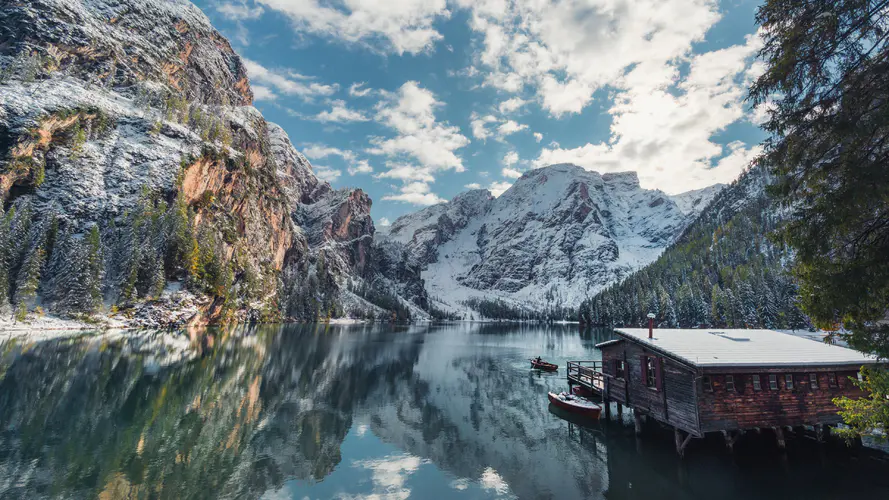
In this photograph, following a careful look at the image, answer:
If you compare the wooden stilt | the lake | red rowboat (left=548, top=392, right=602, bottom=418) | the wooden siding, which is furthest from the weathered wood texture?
red rowboat (left=548, top=392, right=602, bottom=418)

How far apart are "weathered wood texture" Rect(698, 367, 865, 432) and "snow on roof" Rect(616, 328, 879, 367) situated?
744 mm

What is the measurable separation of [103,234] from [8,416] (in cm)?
7721

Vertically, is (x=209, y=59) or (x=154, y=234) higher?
(x=209, y=59)

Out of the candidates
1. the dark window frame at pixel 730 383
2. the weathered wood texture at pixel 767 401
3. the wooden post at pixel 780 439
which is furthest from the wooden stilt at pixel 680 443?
the wooden post at pixel 780 439

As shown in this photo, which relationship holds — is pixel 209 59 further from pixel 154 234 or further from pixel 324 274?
pixel 154 234

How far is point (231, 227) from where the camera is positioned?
12231 cm

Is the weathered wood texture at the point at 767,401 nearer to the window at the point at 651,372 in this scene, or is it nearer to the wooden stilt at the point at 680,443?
the wooden stilt at the point at 680,443

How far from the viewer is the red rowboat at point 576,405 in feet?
93.7

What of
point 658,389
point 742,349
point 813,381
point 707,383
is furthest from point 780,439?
point 658,389

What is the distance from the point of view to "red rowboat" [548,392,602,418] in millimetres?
28547

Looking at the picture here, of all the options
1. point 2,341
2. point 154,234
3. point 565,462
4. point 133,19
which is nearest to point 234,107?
point 133,19

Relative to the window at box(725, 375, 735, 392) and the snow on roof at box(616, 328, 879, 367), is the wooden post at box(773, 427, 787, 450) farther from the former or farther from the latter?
the window at box(725, 375, 735, 392)

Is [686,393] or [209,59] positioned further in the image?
[209,59]

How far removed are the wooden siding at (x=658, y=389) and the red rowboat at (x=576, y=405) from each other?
1.54 metres
